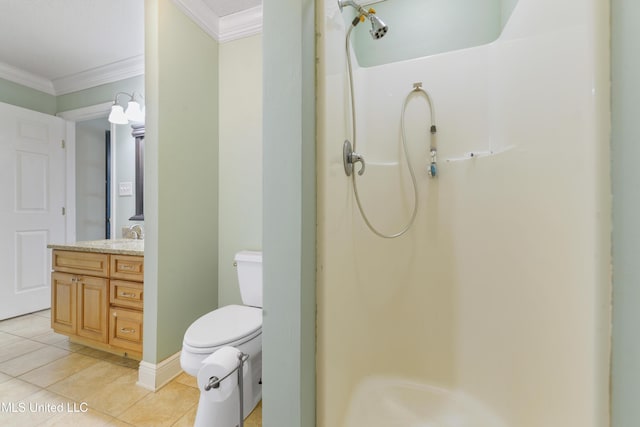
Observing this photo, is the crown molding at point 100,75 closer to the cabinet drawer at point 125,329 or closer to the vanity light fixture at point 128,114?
the vanity light fixture at point 128,114

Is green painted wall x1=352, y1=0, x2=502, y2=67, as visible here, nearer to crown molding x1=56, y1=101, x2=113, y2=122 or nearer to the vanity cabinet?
the vanity cabinet

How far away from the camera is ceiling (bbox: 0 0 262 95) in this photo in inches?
71.4

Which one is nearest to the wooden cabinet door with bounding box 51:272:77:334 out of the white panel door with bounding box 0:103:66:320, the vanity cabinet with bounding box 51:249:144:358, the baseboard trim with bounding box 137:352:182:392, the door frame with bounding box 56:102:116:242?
the vanity cabinet with bounding box 51:249:144:358

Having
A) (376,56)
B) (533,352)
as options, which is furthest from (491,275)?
(376,56)

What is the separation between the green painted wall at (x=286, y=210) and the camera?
75 centimetres

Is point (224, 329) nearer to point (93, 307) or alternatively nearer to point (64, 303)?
point (93, 307)

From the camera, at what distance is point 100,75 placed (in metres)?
2.55

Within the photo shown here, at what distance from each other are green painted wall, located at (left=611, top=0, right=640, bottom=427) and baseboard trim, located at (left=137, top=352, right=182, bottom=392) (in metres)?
1.93

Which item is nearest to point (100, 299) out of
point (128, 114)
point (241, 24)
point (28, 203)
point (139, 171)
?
point (139, 171)

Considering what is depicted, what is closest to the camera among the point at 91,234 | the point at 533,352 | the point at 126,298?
the point at 533,352

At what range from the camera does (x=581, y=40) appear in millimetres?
723

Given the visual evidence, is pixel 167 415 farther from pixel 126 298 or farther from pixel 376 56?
pixel 376 56

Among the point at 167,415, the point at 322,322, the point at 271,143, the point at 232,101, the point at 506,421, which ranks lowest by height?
the point at 167,415

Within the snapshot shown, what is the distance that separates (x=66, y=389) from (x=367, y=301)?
1788 millimetres
